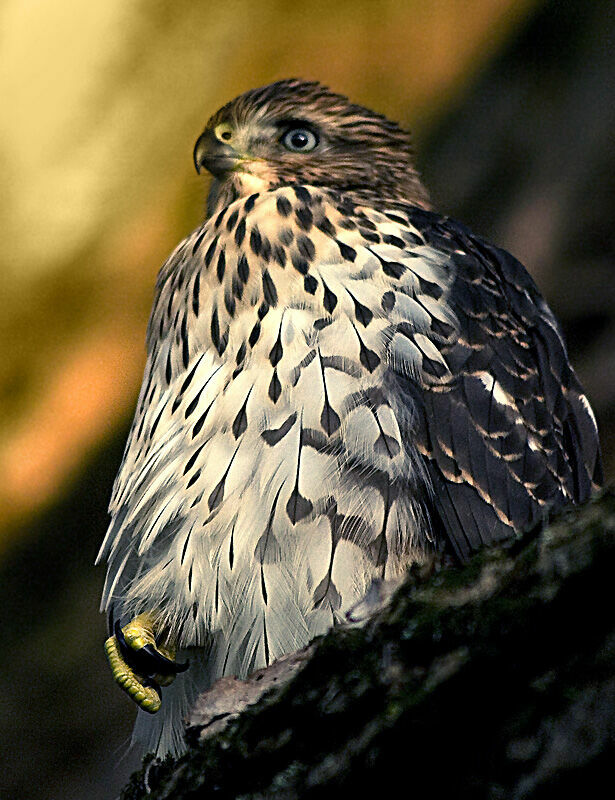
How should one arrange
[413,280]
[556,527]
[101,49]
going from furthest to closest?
[101,49] < [413,280] < [556,527]

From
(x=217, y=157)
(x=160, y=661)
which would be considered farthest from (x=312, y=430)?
(x=217, y=157)

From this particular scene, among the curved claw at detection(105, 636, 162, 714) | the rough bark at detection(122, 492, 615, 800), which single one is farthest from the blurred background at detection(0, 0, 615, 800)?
the rough bark at detection(122, 492, 615, 800)

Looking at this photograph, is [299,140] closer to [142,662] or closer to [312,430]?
[312,430]

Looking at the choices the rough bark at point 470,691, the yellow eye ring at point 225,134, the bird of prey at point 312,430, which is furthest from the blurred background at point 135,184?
the rough bark at point 470,691

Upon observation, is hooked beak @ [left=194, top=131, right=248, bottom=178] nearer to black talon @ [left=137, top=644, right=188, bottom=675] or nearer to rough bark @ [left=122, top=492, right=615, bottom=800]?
black talon @ [left=137, top=644, right=188, bottom=675]

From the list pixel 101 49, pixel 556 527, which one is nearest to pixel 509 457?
pixel 556 527

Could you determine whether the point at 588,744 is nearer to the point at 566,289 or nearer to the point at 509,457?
the point at 509,457
